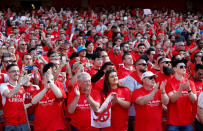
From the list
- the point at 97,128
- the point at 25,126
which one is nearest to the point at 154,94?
the point at 97,128

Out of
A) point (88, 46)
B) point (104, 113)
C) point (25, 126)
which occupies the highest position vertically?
point (88, 46)

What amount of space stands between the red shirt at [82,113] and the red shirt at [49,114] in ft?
0.87

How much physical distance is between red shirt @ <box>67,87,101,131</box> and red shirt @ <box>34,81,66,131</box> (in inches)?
10.5

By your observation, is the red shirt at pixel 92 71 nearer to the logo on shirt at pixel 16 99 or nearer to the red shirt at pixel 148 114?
the red shirt at pixel 148 114

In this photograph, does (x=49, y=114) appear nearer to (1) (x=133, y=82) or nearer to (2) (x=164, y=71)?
(1) (x=133, y=82)

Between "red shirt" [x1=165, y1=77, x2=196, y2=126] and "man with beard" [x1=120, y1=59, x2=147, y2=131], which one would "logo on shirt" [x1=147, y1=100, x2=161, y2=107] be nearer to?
"red shirt" [x1=165, y1=77, x2=196, y2=126]

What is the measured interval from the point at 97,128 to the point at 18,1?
22171 millimetres

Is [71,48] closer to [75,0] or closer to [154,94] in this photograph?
[154,94]

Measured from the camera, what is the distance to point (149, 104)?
3.94 metres

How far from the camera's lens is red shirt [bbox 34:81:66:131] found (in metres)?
4.02

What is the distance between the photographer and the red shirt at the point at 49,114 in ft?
13.2

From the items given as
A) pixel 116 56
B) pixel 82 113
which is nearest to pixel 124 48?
pixel 116 56

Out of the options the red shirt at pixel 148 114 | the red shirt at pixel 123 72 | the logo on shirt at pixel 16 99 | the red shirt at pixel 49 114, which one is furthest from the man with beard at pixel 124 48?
the logo on shirt at pixel 16 99

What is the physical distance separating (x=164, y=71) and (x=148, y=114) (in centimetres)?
130
